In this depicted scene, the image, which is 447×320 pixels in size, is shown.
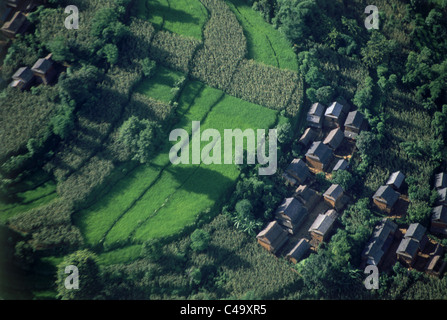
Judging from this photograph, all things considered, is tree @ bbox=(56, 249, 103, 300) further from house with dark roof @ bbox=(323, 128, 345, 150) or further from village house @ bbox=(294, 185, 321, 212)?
house with dark roof @ bbox=(323, 128, 345, 150)

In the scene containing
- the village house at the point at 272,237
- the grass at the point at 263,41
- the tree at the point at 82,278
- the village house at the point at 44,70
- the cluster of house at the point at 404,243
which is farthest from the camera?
the grass at the point at 263,41

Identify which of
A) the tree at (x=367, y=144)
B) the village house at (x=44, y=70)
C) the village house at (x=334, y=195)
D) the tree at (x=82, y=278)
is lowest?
the tree at (x=82, y=278)

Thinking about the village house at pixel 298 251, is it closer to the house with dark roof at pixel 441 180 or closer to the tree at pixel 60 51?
the house with dark roof at pixel 441 180

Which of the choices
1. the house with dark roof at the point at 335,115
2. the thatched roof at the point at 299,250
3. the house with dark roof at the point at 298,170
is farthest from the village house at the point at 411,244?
the house with dark roof at the point at 335,115

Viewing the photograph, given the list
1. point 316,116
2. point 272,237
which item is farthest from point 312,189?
point 316,116
